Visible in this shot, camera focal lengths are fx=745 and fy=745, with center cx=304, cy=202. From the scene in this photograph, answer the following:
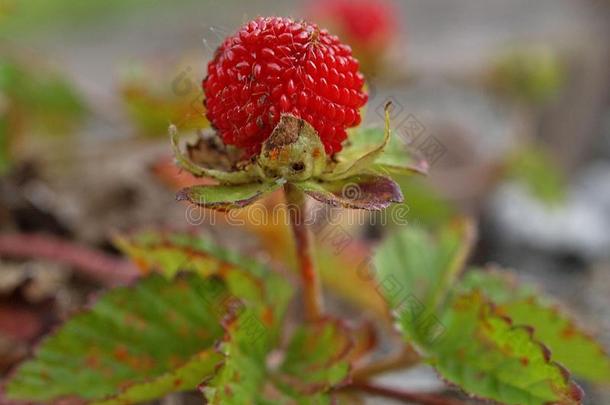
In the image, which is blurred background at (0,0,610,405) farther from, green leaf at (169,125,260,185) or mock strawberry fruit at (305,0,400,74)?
green leaf at (169,125,260,185)

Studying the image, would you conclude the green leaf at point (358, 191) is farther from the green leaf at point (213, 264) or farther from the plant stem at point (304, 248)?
the green leaf at point (213, 264)

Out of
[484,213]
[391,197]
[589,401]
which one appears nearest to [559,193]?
[484,213]

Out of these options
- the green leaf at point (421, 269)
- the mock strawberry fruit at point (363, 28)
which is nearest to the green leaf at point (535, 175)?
the mock strawberry fruit at point (363, 28)

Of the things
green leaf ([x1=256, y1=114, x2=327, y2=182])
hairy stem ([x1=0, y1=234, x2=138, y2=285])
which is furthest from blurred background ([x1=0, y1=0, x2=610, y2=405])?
green leaf ([x1=256, y1=114, x2=327, y2=182])

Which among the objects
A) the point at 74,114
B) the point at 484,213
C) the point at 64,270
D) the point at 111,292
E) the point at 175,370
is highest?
the point at 74,114

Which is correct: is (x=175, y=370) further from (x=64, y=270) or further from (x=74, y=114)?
(x=74, y=114)

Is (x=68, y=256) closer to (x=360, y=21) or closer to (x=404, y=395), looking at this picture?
(x=404, y=395)

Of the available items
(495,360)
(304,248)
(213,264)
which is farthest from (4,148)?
(495,360)
